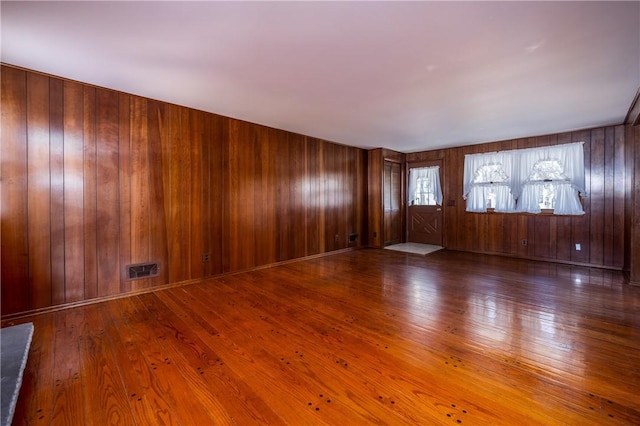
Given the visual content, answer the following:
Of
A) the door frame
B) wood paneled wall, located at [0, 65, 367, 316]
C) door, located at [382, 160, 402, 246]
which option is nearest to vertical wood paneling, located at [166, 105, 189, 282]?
wood paneled wall, located at [0, 65, 367, 316]

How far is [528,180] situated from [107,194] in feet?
22.2

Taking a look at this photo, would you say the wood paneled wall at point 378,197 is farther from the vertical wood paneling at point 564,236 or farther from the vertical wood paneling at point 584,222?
the vertical wood paneling at point 584,222

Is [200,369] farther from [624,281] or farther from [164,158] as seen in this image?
[624,281]

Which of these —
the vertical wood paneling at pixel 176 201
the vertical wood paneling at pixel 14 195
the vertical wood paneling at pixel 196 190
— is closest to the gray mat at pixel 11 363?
the vertical wood paneling at pixel 14 195

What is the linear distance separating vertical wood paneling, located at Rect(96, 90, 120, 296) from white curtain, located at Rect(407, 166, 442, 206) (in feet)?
20.0

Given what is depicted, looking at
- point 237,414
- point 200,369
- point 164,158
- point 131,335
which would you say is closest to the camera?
point 237,414

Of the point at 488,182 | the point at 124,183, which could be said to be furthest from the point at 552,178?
the point at 124,183

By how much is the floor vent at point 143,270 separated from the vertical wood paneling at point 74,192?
17.0 inches

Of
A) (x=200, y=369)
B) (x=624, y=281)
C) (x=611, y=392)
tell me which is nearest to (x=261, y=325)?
(x=200, y=369)

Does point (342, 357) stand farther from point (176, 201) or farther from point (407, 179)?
point (407, 179)

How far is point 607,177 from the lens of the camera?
4383mm

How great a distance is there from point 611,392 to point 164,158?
14.8 ft

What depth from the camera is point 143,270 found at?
3273 mm

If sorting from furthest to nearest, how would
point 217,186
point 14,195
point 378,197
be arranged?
1. point 378,197
2. point 217,186
3. point 14,195
